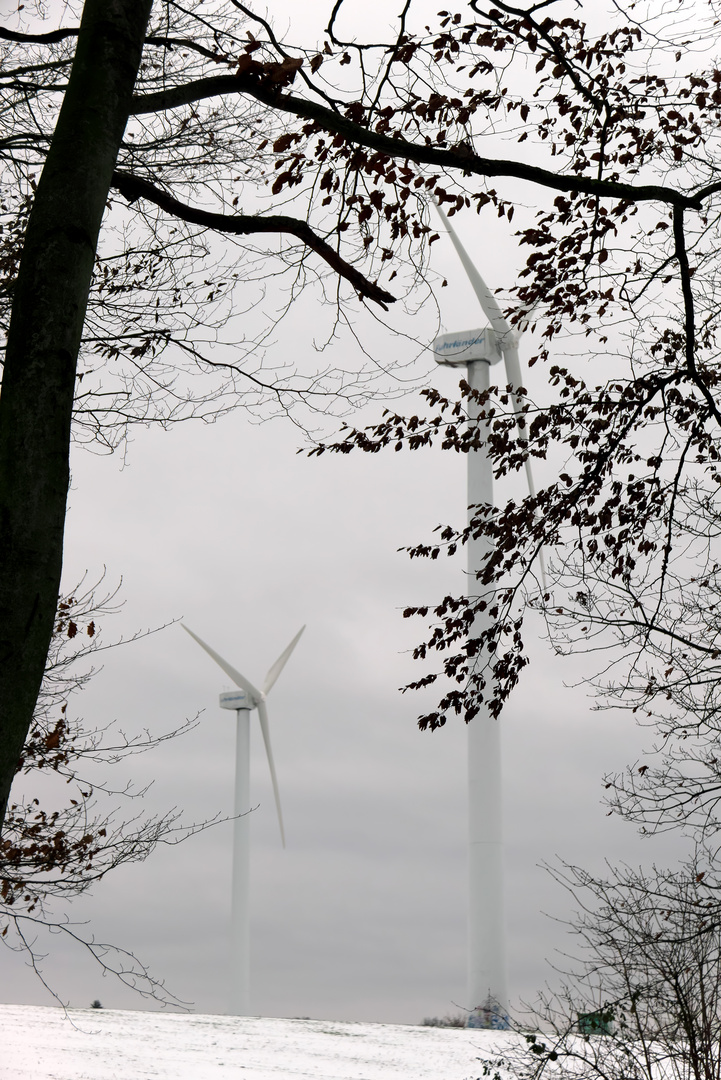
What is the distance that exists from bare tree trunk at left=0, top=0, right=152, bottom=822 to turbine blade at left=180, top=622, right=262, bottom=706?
82.8 ft

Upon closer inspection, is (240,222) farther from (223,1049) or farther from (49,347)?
(223,1049)

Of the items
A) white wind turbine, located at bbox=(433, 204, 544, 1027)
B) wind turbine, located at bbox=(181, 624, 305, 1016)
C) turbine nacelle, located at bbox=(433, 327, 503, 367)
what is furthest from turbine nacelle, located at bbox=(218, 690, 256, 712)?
turbine nacelle, located at bbox=(433, 327, 503, 367)

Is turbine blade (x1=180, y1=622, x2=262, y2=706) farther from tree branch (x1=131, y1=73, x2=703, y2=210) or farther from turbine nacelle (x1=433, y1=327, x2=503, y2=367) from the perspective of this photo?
tree branch (x1=131, y1=73, x2=703, y2=210)

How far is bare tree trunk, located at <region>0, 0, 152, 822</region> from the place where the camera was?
4.61 metres

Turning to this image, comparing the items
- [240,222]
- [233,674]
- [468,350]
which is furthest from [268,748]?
[240,222]

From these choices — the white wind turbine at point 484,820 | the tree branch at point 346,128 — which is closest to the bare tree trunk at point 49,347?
the tree branch at point 346,128

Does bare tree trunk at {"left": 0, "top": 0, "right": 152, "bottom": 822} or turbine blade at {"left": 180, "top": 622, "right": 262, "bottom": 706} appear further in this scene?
turbine blade at {"left": 180, "top": 622, "right": 262, "bottom": 706}

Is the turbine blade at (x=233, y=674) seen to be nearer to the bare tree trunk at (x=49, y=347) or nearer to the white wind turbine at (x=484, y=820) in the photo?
the white wind turbine at (x=484, y=820)

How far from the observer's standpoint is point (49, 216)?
5.23 meters

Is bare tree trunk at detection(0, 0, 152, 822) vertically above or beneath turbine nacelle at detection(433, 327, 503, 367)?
beneath

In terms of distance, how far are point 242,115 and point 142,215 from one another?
4.30 feet

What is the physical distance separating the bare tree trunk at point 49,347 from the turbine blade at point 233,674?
25.2 m

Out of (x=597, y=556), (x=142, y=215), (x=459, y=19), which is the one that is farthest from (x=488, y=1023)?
(x=459, y=19)

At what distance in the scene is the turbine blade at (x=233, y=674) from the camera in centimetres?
3041
